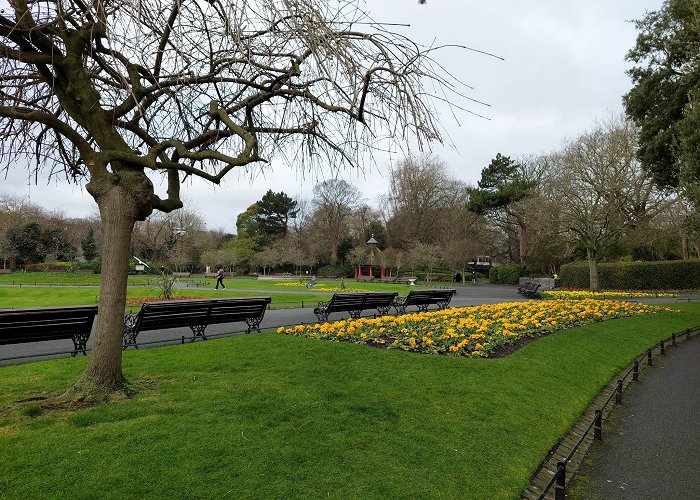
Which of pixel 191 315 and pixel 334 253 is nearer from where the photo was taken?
pixel 191 315

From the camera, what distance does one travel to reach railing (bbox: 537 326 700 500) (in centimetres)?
386

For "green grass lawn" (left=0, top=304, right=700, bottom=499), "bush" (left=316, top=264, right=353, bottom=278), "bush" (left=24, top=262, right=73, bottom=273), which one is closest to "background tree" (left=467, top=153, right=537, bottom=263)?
"bush" (left=316, top=264, right=353, bottom=278)

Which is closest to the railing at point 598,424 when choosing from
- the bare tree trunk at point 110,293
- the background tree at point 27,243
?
the bare tree trunk at point 110,293

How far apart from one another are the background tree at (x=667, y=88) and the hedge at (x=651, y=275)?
14818 millimetres

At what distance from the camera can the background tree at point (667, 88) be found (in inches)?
601

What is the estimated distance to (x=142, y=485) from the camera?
343cm

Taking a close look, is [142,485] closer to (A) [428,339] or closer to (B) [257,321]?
(A) [428,339]

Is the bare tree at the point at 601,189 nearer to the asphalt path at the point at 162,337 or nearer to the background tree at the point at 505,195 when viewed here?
the background tree at the point at 505,195

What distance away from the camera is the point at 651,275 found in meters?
32.1

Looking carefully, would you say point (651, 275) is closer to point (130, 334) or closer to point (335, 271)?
point (130, 334)

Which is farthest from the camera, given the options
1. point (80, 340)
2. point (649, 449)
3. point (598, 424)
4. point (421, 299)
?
point (421, 299)

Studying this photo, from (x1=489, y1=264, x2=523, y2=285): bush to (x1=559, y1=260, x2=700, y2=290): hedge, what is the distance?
1355 cm

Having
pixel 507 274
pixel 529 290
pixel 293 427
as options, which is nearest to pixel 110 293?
pixel 293 427

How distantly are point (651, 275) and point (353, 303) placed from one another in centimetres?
2744
